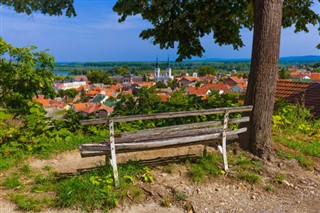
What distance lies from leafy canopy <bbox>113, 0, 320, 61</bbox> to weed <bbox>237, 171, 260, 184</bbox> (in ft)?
14.4

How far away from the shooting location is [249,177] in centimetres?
455

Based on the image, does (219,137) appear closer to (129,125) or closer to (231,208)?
(231,208)

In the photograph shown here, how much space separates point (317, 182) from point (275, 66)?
6.25ft

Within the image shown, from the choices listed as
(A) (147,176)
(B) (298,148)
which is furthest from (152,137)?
(B) (298,148)

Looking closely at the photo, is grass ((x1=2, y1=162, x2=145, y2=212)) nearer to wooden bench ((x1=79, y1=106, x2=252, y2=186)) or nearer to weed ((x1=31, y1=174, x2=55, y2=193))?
weed ((x1=31, y1=174, x2=55, y2=193))

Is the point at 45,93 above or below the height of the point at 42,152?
above

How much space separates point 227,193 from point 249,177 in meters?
0.53

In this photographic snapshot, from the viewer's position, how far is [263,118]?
17.1ft

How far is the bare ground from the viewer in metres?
3.85

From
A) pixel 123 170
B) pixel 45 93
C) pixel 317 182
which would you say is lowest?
pixel 317 182

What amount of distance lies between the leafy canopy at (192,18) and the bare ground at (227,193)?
13.9 feet

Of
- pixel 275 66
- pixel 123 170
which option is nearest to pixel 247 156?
pixel 275 66

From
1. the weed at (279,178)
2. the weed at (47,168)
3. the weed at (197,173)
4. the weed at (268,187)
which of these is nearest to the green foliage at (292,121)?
the weed at (279,178)

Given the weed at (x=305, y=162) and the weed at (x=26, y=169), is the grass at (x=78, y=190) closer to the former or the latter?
the weed at (x=26, y=169)
